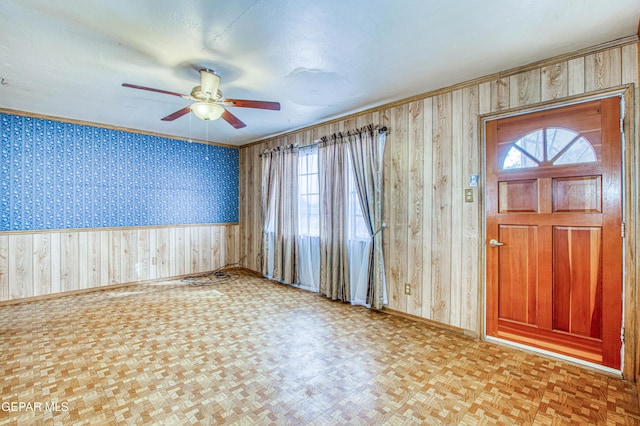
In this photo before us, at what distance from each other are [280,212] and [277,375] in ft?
10.3

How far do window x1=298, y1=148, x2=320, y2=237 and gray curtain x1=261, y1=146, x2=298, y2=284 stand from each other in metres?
0.09

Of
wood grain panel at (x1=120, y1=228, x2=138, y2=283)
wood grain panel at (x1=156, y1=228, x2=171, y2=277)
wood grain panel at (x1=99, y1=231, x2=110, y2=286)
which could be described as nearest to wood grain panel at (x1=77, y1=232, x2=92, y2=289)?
wood grain panel at (x1=99, y1=231, x2=110, y2=286)

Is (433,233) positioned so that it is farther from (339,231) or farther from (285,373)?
(285,373)

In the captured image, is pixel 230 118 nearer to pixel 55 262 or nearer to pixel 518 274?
pixel 518 274

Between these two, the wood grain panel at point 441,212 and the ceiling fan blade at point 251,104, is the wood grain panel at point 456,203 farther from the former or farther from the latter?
the ceiling fan blade at point 251,104

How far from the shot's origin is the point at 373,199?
12.3ft

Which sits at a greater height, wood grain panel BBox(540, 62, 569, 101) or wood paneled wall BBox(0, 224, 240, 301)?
wood grain panel BBox(540, 62, 569, 101)

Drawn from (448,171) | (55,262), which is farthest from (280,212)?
(55,262)

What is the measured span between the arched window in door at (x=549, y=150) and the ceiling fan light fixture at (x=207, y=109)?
2.68 meters

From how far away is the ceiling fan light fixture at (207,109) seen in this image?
270cm

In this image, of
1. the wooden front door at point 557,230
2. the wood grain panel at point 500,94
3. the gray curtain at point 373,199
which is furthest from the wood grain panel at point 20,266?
the wood grain panel at point 500,94

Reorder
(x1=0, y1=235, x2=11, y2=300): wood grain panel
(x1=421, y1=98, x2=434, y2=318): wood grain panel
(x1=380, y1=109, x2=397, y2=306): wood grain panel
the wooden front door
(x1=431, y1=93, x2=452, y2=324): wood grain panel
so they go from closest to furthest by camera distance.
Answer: the wooden front door
(x1=431, y1=93, x2=452, y2=324): wood grain panel
(x1=421, y1=98, x2=434, y2=318): wood grain panel
(x1=380, y1=109, x2=397, y2=306): wood grain panel
(x1=0, y1=235, x2=11, y2=300): wood grain panel

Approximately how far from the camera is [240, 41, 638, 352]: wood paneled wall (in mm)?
2492

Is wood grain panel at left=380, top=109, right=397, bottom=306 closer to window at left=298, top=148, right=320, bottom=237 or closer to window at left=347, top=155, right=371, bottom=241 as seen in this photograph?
window at left=347, top=155, right=371, bottom=241
